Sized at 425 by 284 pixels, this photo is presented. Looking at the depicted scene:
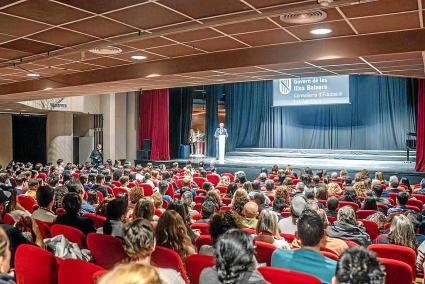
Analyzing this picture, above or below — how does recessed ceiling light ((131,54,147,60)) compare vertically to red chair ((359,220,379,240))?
above

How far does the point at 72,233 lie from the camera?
4.03 meters

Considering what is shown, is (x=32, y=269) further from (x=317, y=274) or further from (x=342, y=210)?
(x=342, y=210)

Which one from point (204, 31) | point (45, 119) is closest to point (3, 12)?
point (204, 31)

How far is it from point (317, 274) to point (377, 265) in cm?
101

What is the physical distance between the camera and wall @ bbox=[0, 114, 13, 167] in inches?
718

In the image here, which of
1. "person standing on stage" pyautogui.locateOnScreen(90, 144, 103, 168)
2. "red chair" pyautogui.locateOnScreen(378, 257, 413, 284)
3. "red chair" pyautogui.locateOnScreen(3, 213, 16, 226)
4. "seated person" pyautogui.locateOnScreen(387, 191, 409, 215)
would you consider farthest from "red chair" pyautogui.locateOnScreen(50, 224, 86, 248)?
"person standing on stage" pyautogui.locateOnScreen(90, 144, 103, 168)

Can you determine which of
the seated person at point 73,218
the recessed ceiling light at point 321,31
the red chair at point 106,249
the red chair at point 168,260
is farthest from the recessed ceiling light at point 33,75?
the red chair at point 168,260

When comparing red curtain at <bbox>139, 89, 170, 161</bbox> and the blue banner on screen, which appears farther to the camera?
red curtain at <bbox>139, 89, 170, 161</bbox>

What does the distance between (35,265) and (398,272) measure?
101 inches

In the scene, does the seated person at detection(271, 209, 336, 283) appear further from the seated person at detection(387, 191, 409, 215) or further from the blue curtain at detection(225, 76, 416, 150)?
the blue curtain at detection(225, 76, 416, 150)

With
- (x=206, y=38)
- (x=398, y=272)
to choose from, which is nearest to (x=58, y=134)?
(x=206, y=38)

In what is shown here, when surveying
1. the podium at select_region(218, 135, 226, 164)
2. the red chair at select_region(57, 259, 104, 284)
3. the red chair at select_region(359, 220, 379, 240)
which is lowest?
the red chair at select_region(359, 220, 379, 240)

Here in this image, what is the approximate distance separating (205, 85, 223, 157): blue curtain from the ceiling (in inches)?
474

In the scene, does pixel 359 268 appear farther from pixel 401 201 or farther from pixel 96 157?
pixel 96 157
